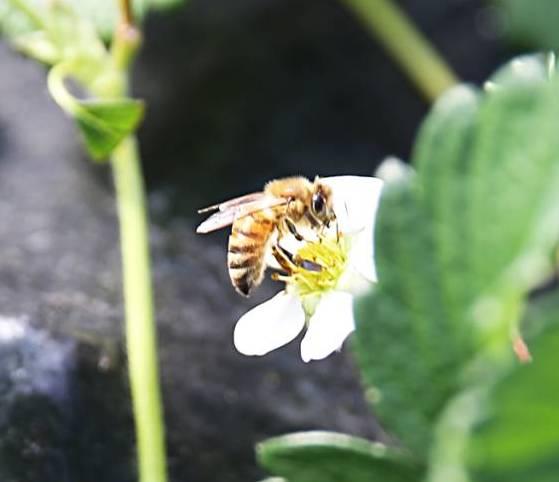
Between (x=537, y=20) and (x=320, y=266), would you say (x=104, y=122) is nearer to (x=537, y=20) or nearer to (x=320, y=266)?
(x=320, y=266)

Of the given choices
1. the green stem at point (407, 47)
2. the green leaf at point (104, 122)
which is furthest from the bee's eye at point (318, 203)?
the green stem at point (407, 47)

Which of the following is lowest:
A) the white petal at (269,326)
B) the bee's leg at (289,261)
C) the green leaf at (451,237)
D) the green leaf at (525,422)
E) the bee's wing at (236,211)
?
the green leaf at (525,422)

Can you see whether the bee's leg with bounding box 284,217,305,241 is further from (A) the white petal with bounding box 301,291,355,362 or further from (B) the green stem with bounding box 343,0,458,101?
(B) the green stem with bounding box 343,0,458,101

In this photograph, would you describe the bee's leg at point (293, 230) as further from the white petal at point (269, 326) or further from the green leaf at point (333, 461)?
the green leaf at point (333, 461)

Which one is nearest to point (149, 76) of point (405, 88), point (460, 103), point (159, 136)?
point (159, 136)

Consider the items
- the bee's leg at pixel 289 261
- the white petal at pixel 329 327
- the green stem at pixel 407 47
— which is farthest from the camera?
the green stem at pixel 407 47

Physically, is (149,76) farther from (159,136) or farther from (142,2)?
(142,2)

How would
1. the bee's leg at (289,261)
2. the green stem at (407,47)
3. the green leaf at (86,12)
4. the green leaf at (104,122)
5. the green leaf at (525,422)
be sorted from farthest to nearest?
1. the green stem at (407,47)
2. the green leaf at (86,12)
3. the green leaf at (104,122)
4. the bee's leg at (289,261)
5. the green leaf at (525,422)
